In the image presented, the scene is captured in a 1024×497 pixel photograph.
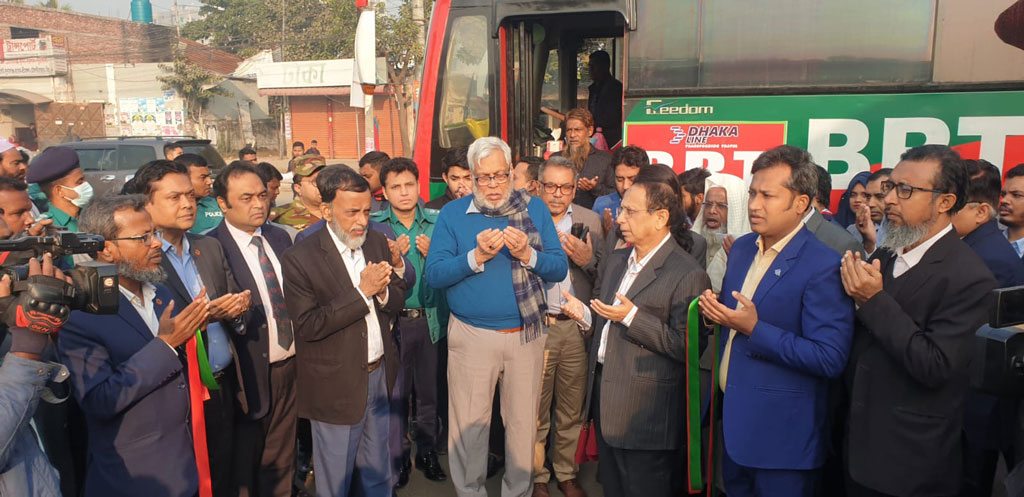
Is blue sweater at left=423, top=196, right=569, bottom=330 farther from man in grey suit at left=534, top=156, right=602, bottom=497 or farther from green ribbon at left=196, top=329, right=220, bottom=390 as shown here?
green ribbon at left=196, top=329, right=220, bottom=390

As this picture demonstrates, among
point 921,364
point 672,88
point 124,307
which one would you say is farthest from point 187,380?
point 672,88

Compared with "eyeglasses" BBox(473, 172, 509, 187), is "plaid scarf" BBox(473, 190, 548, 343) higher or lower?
lower

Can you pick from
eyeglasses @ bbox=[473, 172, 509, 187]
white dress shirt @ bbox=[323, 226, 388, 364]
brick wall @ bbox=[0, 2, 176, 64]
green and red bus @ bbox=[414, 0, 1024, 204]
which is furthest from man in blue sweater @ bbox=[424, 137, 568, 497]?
brick wall @ bbox=[0, 2, 176, 64]

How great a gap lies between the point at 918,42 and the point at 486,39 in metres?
3.63

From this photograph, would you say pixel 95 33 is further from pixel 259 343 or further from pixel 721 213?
pixel 721 213

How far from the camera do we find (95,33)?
128 feet

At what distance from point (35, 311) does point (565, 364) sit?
2900 millimetres

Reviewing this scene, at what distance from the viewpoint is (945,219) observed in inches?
105

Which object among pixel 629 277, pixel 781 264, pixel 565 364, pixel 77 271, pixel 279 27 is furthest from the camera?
pixel 279 27

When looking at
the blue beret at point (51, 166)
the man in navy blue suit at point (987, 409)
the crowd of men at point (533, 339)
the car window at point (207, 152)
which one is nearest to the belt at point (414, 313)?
the crowd of men at point (533, 339)

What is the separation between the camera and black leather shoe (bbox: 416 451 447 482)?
4.59 meters

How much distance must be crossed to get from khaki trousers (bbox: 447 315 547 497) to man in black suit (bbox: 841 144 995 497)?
1.62 meters

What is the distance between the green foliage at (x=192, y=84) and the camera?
3322 centimetres

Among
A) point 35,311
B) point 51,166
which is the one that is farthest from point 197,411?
point 51,166
